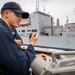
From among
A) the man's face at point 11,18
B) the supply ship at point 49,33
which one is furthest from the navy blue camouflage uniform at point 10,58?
the supply ship at point 49,33

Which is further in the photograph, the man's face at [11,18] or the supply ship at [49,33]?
the supply ship at [49,33]

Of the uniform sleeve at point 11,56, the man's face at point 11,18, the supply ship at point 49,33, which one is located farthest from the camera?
the supply ship at point 49,33

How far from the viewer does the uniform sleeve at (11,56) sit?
0.96 metres

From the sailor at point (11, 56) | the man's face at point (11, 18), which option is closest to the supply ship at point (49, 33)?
the man's face at point (11, 18)

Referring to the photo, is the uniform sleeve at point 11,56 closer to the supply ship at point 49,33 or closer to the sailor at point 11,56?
the sailor at point 11,56

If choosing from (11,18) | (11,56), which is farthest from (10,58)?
(11,18)

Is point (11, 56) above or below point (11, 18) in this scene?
below

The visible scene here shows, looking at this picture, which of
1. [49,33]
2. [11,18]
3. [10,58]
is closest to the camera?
[10,58]

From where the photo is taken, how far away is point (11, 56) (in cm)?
97

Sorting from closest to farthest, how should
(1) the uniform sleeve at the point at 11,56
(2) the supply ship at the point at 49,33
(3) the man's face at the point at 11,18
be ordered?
1. (1) the uniform sleeve at the point at 11,56
2. (3) the man's face at the point at 11,18
3. (2) the supply ship at the point at 49,33

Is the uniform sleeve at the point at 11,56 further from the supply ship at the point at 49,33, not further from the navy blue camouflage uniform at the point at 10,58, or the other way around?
the supply ship at the point at 49,33

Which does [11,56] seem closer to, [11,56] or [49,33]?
[11,56]

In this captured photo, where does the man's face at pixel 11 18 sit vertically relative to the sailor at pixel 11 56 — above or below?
above

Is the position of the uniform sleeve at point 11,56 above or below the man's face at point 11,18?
below
